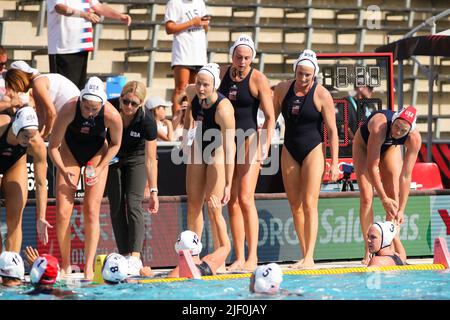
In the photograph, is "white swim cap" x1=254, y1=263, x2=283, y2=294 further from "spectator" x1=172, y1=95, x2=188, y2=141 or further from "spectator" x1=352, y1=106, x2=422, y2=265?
"spectator" x1=172, y1=95, x2=188, y2=141

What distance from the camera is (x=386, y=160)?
10.7 meters

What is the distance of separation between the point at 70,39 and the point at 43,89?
1.74 meters

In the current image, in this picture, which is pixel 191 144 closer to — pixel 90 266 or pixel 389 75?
pixel 90 266

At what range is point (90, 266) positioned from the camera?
9688 millimetres

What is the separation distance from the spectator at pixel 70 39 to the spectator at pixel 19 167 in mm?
2348

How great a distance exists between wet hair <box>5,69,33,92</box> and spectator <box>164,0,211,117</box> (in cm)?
A: 364

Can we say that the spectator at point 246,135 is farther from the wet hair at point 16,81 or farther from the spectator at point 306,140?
the wet hair at point 16,81

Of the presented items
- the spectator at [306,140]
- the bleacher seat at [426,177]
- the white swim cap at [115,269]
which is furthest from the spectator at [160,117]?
the white swim cap at [115,269]

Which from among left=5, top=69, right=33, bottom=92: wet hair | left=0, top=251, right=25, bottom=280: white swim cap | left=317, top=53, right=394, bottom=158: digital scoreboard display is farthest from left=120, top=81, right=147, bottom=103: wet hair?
left=317, top=53, right=394, bottom=158: digital scoreboard display

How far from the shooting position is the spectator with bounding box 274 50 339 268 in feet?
34.0

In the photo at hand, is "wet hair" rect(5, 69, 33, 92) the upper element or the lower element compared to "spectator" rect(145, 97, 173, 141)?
upper

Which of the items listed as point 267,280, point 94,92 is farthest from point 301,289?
point 94,92

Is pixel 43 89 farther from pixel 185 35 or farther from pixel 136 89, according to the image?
pixel 185 35
